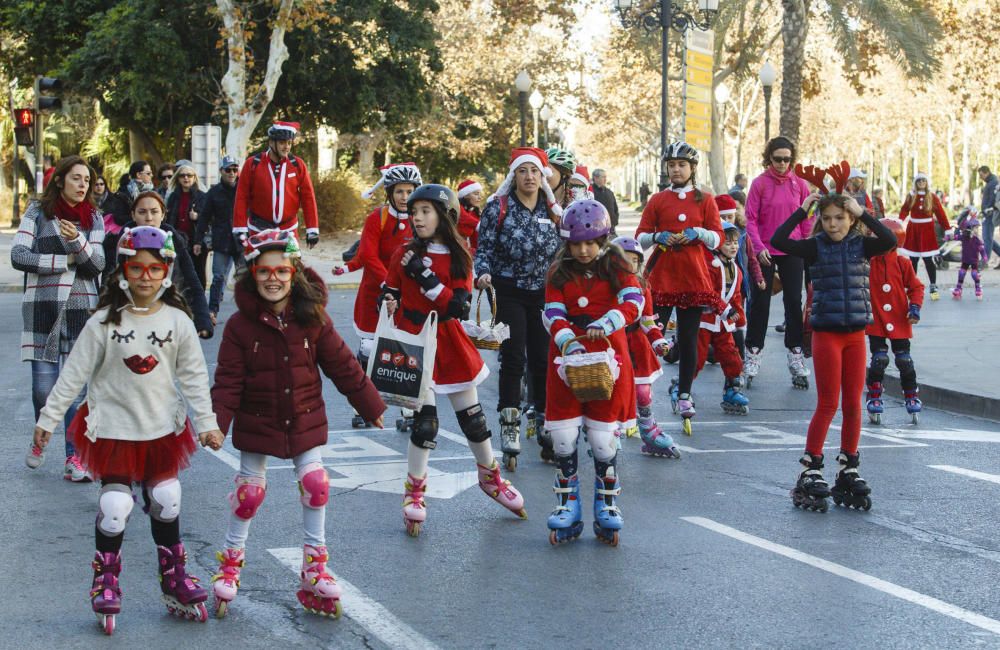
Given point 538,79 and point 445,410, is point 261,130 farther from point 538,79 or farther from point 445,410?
point 445,410

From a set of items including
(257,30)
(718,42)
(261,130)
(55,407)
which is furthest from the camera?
(261,130)

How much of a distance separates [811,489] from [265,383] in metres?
3.27

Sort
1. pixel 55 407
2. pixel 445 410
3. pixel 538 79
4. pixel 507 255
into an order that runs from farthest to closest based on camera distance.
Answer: pixel 538 79, pixel 445 410, pixel 507 255, pixel 55 407

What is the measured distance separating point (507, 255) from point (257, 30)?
2872cm

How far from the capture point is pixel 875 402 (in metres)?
10.6

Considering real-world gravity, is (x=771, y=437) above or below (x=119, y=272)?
below

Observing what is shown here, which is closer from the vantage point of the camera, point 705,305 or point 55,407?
point 55,407

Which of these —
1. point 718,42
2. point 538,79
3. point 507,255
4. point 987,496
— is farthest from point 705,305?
point 538,79

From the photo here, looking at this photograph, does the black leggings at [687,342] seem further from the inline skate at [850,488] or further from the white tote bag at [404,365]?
the white tote bag at [404,365]

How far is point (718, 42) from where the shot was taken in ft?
109

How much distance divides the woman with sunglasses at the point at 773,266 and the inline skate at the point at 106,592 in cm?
806

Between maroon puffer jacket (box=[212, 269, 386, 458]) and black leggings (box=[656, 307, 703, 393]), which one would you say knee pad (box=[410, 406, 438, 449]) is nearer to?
maroon puffer jacket (box=[212, 269, 386, 458])

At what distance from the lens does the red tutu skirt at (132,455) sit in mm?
5289

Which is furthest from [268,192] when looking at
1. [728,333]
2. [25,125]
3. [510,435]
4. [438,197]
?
[25,125]
